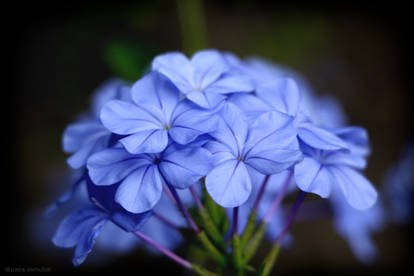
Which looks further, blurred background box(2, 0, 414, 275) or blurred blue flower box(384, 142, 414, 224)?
blurred background box(2, 0, 414, 275)

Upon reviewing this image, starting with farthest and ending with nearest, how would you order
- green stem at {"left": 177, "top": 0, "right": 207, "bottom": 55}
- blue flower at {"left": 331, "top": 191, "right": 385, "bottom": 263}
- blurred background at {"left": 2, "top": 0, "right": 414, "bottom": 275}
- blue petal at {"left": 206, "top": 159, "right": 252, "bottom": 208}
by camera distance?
blurred background at {"left": 2, "top": 0, "right": 414, "bottom": 275} → green stem at {"left": 177, "top": 0, "right": 207, "bottom": 55} → blue flower at {"left": 331, "top": 191, "right": 385, "bottom": 263} → blue petal at {"left": 206, "top": 159, "right": 252, "bottom": 208}

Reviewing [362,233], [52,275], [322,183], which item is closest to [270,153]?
[322,183]

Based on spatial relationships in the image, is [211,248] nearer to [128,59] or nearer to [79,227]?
[79,227]

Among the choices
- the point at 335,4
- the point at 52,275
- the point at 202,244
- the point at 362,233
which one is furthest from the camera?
the point at 335,4

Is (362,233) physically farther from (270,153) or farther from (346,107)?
(346,107)

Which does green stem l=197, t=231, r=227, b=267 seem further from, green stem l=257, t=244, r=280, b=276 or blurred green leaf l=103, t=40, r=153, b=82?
blurred green leaf l=103, t=40, r=153, b=82

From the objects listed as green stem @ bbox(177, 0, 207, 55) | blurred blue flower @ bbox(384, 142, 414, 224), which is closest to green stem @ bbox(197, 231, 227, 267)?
green stem @ bbox(177, 0, 207, 55)

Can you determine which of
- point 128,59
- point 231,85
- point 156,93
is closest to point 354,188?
point 231,85
